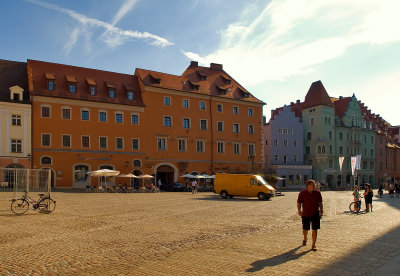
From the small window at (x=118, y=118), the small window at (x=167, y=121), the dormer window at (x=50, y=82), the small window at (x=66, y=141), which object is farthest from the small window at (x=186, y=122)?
the dormer window at (x=50, y=82)

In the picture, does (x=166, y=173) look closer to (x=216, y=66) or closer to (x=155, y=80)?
(x=155, y=80)

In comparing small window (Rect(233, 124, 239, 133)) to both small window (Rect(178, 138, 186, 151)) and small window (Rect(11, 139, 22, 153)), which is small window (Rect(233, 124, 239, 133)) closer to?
small window (Rect(178, 138, 186, 151))

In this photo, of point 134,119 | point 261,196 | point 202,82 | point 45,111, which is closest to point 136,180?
point 134,119

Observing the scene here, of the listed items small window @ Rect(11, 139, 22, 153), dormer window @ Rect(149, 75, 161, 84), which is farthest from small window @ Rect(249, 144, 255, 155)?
small window @ Rect(11, 139, 22, 153)

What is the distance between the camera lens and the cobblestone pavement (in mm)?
7523

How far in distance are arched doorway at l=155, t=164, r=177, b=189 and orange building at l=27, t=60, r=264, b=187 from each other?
0.13 meters

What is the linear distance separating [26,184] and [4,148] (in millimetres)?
23307

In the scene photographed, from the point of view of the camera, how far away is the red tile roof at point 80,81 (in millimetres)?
40812

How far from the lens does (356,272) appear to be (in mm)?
7219

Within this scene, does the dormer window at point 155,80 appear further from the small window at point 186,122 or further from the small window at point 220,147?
the small window at point 220,147

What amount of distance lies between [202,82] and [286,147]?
19949 millimetres

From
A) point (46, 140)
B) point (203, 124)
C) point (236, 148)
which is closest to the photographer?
point (46, 140)

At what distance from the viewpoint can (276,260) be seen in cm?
820

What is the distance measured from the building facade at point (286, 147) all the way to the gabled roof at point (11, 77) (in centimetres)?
3834
